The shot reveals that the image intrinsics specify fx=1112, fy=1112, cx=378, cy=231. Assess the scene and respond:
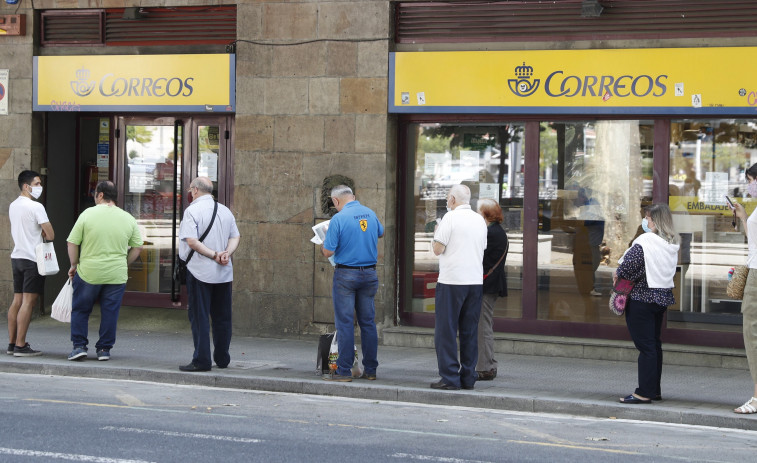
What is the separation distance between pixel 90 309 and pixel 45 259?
2.36ft

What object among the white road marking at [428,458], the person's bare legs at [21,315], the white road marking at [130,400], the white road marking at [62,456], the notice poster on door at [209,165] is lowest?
the white road marking at [130,400]

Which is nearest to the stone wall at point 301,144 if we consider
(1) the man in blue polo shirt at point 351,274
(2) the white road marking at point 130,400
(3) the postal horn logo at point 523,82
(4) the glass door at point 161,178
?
(4) the glass door at point 161,178

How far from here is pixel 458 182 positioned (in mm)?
13070

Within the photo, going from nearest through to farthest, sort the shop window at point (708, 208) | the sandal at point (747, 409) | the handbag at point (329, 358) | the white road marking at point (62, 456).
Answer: the white road marking at point (62, 456) → the sandal at point (747, 409) → the handbag at point (329, 358) → the shop window at point (708, 208)

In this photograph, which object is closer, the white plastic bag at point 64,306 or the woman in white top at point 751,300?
the woman in white top at point 751,300

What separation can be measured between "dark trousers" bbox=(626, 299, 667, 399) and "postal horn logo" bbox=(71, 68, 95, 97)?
26.4 feet

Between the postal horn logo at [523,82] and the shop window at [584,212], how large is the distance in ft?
1.51

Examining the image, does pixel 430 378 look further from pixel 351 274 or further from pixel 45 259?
pixel 45 259

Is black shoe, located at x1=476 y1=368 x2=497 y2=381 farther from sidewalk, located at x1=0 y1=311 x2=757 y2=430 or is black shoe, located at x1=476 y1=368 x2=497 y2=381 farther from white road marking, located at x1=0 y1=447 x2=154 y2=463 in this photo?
white road marking, located at x1=0 y1=447 x2=154 y2=463

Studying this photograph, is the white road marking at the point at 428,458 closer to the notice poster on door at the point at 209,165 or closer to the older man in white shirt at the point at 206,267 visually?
the older man in white shirt at the point at 206,267

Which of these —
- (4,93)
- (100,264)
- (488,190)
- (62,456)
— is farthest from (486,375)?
(4,93)

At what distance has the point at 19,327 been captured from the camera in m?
11.4

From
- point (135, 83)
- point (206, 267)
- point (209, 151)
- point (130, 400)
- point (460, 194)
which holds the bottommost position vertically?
point (130, 400)

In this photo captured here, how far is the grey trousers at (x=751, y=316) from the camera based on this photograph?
8.89 meters
